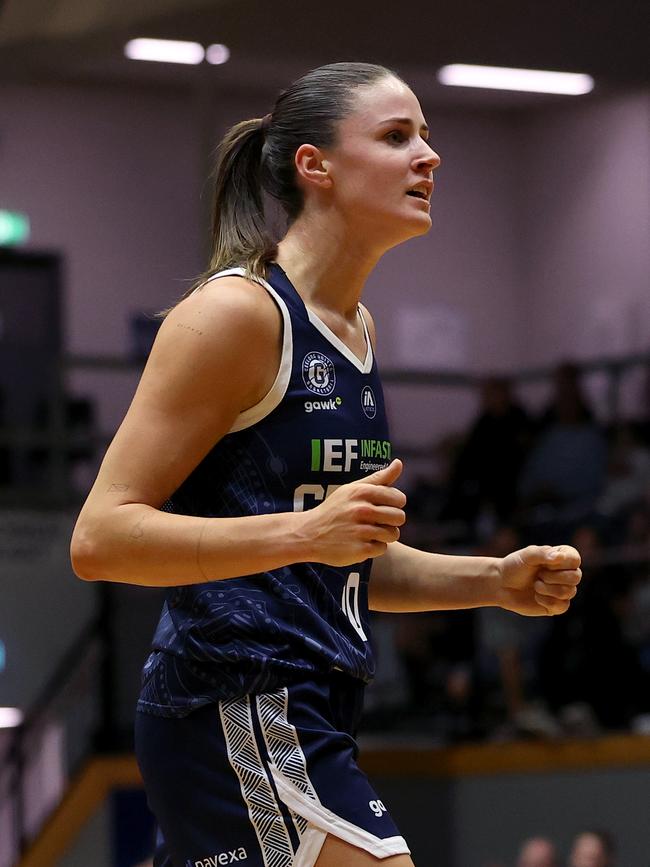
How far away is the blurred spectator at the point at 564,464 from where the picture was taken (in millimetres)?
7535

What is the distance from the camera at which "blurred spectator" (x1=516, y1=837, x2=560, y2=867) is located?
632 cm

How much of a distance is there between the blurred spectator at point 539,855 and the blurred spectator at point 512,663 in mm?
520

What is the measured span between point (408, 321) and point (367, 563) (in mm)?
8426

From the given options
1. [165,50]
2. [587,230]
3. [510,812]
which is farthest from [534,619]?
[587,230]

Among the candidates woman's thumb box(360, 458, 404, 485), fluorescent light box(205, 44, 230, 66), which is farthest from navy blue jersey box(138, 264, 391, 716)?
fluorescent light box(205, 44, 230, 66)

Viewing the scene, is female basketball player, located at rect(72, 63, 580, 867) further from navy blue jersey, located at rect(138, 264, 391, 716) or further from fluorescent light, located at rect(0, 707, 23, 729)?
fluorescent light, located at rect(0, 707, 23, 729)

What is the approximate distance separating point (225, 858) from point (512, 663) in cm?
520

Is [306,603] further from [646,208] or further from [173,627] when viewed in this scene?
[646,208]

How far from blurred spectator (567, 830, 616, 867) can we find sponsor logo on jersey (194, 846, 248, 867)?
14.8 feet

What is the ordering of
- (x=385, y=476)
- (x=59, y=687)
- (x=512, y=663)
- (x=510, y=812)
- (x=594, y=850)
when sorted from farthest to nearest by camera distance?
(x=59, y=687) < (x=510, y=812) < (x=512, y=663) < (x=594, y=850) < (x=385, y=476)

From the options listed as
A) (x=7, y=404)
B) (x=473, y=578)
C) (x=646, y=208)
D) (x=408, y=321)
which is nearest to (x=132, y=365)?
(x=7, y=404)

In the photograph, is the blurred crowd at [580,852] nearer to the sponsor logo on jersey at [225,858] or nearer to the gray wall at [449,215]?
the gray wall at [449,215]

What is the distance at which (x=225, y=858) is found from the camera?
1872 mm

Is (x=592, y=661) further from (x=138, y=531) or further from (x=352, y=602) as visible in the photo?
(x=138, y=531)
